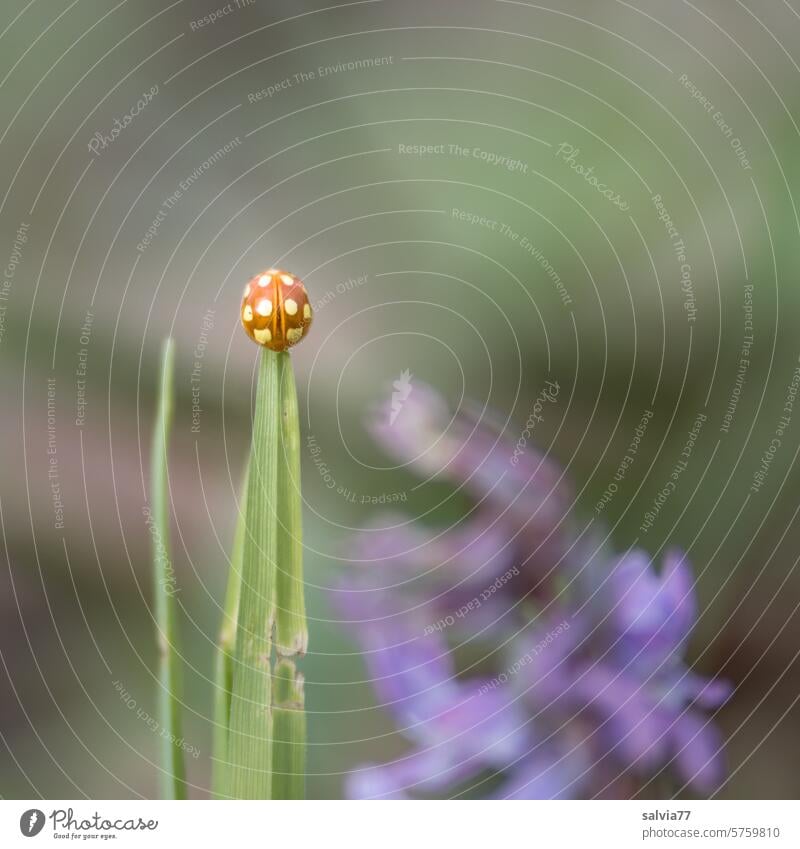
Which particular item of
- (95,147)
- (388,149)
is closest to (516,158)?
(388,149)

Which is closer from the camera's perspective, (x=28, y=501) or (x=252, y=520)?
(x=252, y=520)

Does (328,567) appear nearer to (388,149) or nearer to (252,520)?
(252,520)

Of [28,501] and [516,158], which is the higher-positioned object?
[516,158]

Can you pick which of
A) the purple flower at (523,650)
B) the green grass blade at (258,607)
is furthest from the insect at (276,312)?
the purple flower at (523,650)

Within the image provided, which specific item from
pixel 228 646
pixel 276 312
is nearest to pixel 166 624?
pixel 228 646

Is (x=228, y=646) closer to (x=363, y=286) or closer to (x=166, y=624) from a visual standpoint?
(x=166, y=624)
